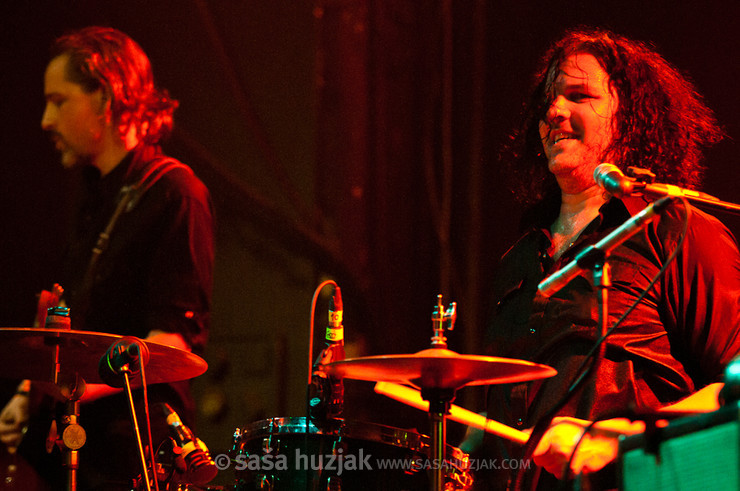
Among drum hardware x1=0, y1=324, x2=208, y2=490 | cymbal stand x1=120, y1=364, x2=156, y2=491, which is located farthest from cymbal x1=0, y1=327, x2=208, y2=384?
cymbal stand x1=120, y1=364, x2=156, y2=491

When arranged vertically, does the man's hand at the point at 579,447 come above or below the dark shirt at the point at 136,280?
below

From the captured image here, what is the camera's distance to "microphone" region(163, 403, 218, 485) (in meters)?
2.45

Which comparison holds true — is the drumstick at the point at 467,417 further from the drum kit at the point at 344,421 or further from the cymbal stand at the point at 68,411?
the cymbal stand at the point at 68,411

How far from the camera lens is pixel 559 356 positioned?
A: 7.97ft

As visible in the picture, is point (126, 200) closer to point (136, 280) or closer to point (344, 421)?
point (136, 280)

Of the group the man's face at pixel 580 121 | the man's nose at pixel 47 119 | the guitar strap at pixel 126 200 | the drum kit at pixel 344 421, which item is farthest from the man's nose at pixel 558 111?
the man's nose at pixel 47 119

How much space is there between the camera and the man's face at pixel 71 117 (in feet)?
12.7

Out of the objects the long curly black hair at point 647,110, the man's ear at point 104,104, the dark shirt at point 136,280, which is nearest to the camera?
the long curly black hair at point 647,110

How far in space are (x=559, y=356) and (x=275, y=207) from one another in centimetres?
229

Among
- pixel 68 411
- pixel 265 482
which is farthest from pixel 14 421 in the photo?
pixel 265 482

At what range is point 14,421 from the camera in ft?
11.1

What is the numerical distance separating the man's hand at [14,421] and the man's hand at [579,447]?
2.13m

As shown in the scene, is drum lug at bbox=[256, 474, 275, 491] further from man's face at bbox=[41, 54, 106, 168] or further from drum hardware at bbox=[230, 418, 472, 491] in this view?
man's face at bbox=[41, 54, 106, 168]

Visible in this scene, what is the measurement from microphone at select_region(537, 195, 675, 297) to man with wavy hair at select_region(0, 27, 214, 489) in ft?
5.91
